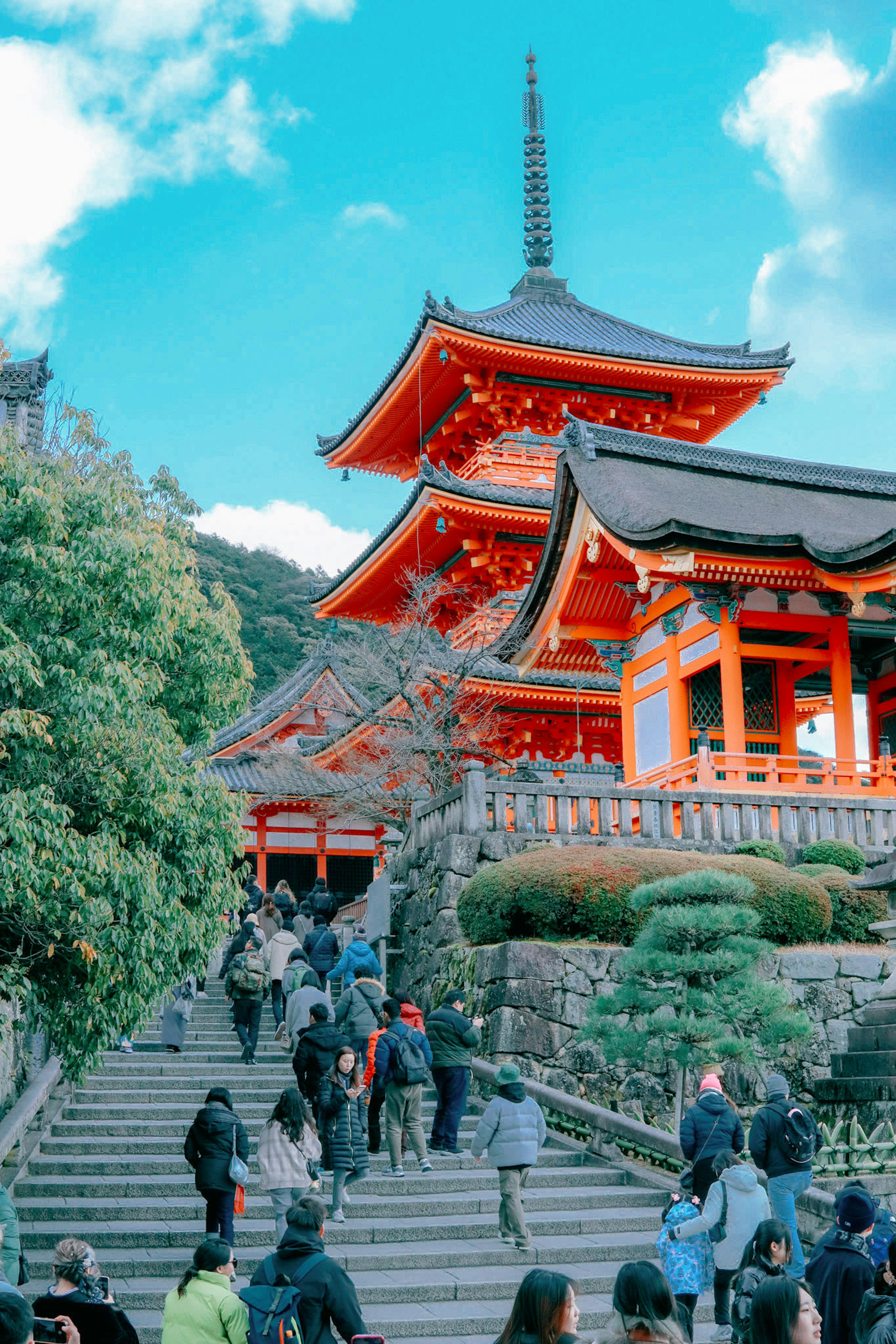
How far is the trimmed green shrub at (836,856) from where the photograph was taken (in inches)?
634

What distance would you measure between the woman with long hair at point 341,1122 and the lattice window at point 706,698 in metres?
9.91

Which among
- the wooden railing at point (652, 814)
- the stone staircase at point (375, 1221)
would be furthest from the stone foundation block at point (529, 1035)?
the wooden railing at point (652, 814)

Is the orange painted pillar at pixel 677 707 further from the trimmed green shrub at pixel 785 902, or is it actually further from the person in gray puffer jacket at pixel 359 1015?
the person in gray puffer jacket at pixel 359 1015

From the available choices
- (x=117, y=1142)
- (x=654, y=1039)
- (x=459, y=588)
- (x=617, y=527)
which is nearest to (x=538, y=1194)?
(x=654, y=1039)

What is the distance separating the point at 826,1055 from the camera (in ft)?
47.2

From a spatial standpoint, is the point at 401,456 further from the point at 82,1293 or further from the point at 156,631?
the point at 82,1293

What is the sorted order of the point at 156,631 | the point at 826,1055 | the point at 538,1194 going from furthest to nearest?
the point at 826,1055, the point at 538,1194, the point at 156,631

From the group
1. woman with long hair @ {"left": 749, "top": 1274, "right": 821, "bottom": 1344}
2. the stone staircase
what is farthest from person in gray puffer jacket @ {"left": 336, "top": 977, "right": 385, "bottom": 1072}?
woman with long hair @ {"left": 749, "top": 1274, "right": 821, "bottom": 1344}

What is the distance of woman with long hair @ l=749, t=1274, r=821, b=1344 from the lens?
14.4 ft

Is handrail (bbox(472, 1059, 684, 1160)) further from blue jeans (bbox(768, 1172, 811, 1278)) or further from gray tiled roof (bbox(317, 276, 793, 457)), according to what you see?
gray tiled roof (bbox(317, 276, 793, 457))

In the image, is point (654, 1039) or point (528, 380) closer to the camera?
point (654, 1039)

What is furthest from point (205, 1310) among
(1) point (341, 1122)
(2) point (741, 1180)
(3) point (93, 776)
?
(1) point (341, 1122)

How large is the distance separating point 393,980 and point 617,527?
6.84m

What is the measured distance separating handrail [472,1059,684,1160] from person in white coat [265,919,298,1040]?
4108 millimetres
